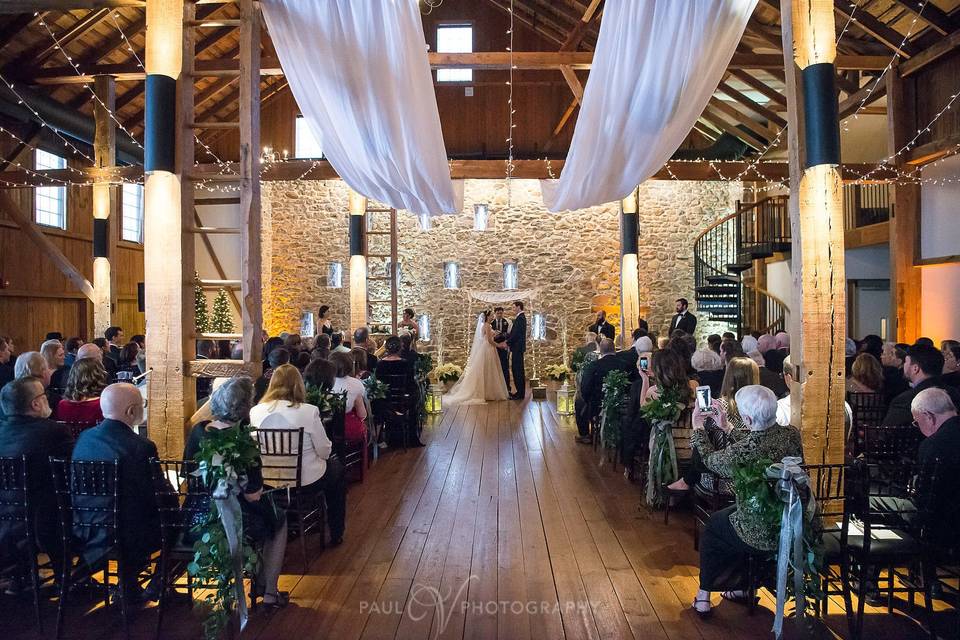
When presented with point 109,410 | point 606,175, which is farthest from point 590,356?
point 109,410

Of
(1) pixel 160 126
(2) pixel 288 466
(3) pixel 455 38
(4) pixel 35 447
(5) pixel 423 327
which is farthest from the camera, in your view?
(3) pixel 455 38

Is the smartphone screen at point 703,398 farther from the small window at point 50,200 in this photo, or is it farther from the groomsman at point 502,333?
the small window at point 50,200

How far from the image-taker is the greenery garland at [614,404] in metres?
6.20

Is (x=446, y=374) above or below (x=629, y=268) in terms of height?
below

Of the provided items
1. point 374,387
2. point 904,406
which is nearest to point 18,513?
point 374,387

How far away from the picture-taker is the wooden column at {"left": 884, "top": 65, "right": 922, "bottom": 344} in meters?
9.45

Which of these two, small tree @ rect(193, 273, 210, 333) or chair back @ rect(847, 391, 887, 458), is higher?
small tree @ rect(193, 273, 210, 333)

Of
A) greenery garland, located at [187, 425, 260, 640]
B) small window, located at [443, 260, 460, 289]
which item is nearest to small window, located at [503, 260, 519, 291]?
small window, located at [443, 260, 460, 289]

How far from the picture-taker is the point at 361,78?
4.63m

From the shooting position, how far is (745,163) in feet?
34.7

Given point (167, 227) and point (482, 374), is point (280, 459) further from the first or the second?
point (482, 374)

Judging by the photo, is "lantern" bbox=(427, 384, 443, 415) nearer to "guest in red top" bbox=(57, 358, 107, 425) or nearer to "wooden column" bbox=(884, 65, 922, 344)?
"guest in red top" bbox=(57, 358, 107, 425)

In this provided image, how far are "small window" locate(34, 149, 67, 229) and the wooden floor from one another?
29.3 ft

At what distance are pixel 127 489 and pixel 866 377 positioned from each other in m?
4.93
